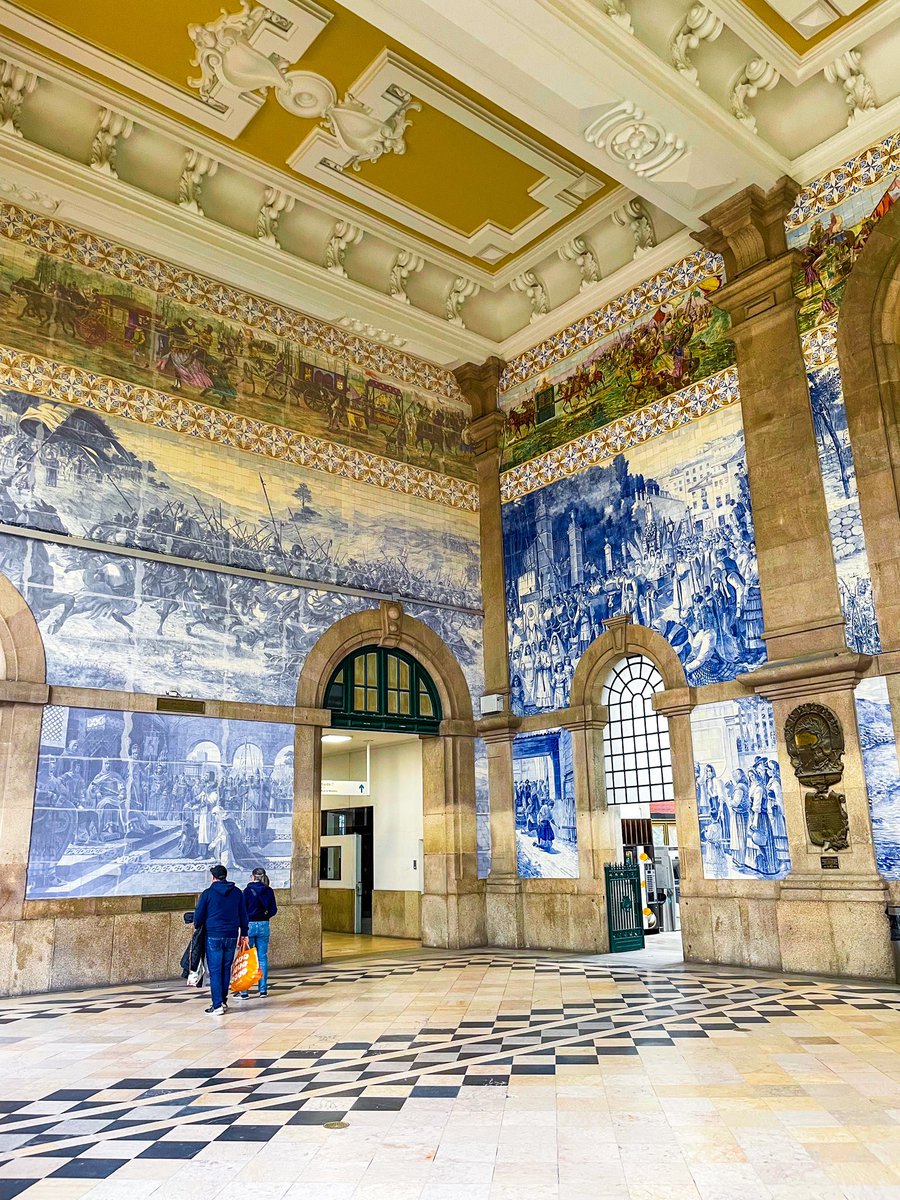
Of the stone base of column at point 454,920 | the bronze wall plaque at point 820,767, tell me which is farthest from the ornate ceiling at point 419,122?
the stone base of column at point 454,920

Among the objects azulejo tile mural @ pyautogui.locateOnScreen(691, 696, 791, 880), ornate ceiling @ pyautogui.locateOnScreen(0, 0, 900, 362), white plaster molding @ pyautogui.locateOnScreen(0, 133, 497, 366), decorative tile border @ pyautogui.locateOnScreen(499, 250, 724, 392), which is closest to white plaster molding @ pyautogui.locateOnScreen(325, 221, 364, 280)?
ornate ceiling @ pyautogui.locateOnScreen(0, 0, 900, 362)

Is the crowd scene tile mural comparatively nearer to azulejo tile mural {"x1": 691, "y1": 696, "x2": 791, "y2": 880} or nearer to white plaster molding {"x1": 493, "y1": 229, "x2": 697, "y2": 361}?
azulejo tile mural {"x1": 691, "y1": 696, "x2": 791, "y2": 880}

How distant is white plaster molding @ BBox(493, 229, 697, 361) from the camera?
14.1m

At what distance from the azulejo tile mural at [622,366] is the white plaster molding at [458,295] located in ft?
5.28

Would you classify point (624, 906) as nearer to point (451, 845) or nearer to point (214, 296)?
point (451, 845)

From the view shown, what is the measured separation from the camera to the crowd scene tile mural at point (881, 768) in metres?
10.4

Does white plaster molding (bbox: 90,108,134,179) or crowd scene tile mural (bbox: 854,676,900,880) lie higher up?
white plaster molding (bbox: 90,108,134,179)

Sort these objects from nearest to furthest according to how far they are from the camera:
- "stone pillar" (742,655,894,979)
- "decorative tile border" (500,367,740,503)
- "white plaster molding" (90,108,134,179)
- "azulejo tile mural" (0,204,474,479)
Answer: "stone pillar" (742,655,894,979) → "white plaster molding" (90,108,134,179) → "azulejo tile mural" (0,204,474,479) → "decorative tile border" (500,367,740,503)

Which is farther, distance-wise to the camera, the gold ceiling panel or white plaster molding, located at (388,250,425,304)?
white plaster molding, located at (388,250,425,304)

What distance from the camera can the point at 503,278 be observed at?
15.9 metres

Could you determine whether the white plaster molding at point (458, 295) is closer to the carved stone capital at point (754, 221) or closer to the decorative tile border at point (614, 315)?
the decorative tile border at point (614, 315)

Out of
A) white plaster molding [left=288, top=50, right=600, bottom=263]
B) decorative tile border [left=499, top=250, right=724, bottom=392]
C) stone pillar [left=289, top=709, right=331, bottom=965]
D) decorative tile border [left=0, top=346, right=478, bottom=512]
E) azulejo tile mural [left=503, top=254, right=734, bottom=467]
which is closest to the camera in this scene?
white plaster molding [left=288, top=50, right=600, bottom=263]

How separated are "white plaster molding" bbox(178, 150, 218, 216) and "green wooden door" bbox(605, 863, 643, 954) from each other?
1122 cm

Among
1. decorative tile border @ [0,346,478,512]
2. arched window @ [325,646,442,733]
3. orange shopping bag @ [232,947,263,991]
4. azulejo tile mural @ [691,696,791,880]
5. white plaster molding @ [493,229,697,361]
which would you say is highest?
white plaster molding @ [493,229,697,361]
